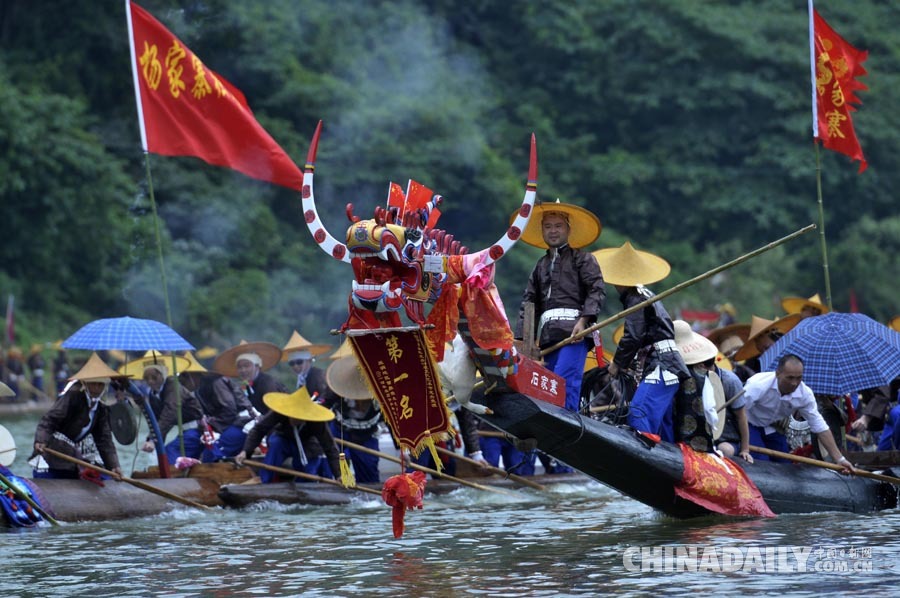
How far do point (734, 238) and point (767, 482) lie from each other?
28.2 metres

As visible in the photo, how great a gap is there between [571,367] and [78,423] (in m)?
4.16

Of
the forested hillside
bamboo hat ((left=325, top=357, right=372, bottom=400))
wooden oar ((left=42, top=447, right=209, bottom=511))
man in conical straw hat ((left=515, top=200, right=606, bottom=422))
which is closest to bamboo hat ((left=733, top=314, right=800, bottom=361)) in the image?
bamboo hat ((left=325, top=357, right=372, bottom=400))

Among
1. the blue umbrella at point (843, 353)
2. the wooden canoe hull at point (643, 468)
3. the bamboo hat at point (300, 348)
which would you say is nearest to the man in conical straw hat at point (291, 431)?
the bamboo hat at point (300, 348)

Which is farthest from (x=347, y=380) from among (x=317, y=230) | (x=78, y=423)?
(x=317, y=230)

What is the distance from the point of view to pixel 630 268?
1153 cm

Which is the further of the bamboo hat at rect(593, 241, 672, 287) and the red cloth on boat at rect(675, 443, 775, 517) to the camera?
the bamboo hat at rect(593, 241, 672, 287)

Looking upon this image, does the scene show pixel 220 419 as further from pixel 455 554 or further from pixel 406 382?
pixel 406 382

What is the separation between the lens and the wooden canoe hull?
991cm

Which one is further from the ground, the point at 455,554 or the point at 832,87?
the point at 832,87

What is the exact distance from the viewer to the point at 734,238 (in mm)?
39406

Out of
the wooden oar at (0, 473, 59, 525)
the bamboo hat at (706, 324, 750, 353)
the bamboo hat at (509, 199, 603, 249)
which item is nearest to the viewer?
the bamboo hat at (509, 199, 603, 249)

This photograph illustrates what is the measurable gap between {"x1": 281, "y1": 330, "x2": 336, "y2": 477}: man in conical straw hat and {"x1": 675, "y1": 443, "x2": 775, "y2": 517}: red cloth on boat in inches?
157

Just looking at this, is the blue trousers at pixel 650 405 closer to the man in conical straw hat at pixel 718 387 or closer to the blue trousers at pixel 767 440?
the man in conical straw hat at pixel 718 387

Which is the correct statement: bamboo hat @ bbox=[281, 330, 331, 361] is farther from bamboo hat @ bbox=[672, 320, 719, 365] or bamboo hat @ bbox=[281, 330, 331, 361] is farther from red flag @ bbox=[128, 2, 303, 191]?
bamboo hat @ bbox=[672, 320, 719, 365]
